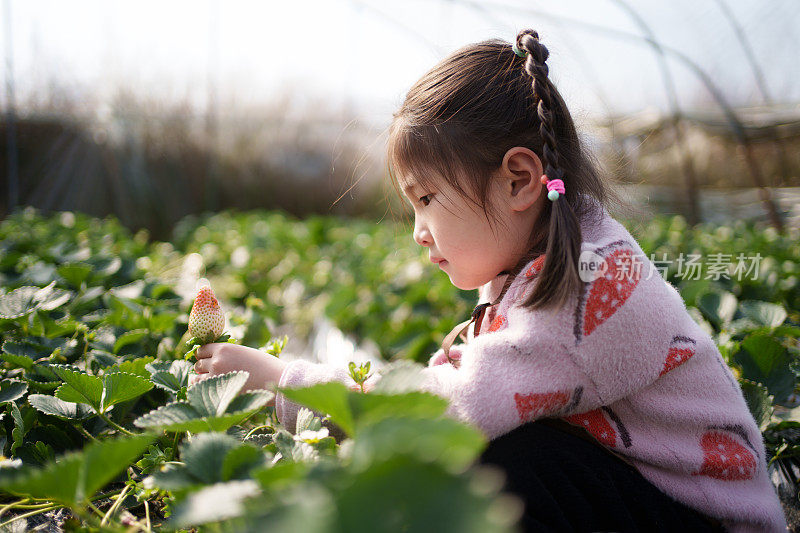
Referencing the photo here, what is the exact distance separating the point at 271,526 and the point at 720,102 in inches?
230

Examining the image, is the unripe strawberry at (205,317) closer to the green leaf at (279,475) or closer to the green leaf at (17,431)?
the green leaf at (17,431)

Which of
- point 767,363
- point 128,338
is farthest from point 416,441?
point 767,363

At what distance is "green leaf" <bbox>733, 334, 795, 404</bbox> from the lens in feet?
3.87

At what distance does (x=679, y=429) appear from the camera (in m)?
0.93

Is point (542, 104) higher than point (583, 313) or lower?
higher

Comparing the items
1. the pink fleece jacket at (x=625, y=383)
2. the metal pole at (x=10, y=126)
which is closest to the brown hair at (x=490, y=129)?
the pink fleece jacket at (x=625, y=383)

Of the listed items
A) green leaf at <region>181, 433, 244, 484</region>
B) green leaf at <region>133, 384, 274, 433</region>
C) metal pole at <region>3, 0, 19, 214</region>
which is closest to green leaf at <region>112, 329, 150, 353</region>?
green leaf at <region>133, 384, 274, 433</region>

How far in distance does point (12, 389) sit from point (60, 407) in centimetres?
15

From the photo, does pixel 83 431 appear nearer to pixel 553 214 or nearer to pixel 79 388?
pixel 79 388

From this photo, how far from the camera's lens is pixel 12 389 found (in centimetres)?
94

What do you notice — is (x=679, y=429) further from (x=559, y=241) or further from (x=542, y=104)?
(x=542, y=104)

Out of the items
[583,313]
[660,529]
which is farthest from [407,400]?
[660,529]

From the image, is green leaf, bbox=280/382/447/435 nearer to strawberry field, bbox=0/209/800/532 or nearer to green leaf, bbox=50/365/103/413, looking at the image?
strawberry field, bbox=0/209/800/532

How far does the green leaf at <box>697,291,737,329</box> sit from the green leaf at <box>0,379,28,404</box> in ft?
4.86
